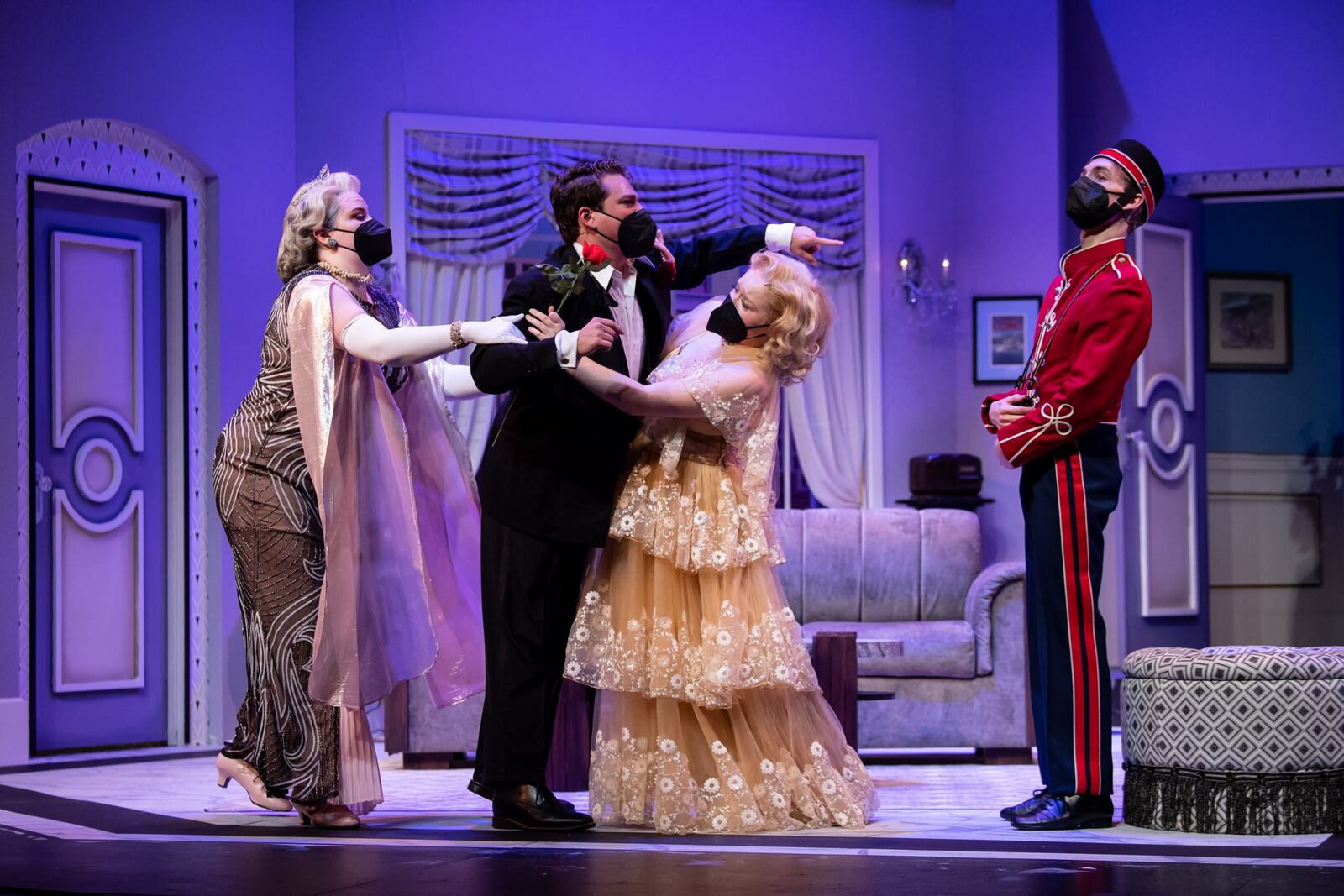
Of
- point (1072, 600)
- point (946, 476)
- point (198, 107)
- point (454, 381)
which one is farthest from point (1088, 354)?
point (198, 107)

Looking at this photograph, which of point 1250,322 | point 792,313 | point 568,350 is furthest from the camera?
point 1250,322

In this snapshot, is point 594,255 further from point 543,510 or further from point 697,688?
point 697,688

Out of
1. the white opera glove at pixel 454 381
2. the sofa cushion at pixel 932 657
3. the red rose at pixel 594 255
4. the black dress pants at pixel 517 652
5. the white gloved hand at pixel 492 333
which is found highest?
the red rose at pixel 594 255

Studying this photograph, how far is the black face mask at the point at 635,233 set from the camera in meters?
3.68

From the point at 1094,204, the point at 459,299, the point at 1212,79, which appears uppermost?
the point at 1212,79

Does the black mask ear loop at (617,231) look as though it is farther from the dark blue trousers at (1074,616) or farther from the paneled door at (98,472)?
the paneled door at (98,472)

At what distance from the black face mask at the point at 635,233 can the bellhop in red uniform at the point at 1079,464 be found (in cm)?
95

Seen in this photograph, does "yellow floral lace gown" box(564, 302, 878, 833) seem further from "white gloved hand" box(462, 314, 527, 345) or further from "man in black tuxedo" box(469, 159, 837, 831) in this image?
"white gloved hand" box(462, 314, 527, 345)

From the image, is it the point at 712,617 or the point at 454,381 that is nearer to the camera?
the point at 712,617

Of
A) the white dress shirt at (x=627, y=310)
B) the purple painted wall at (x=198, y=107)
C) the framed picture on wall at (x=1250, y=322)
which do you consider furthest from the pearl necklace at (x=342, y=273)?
the framed picture on wall at (x=1250, y=322)

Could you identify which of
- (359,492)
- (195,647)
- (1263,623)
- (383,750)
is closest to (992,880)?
(359,492)

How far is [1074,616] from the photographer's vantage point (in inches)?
145

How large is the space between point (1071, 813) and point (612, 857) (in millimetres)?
1186

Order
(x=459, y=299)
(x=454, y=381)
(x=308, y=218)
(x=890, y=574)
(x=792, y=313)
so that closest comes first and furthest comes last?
(x=792, y=313) < (x=308, y=218) < (x=454, y=381) < (x=890, y=574) < (x=459, y=299)
